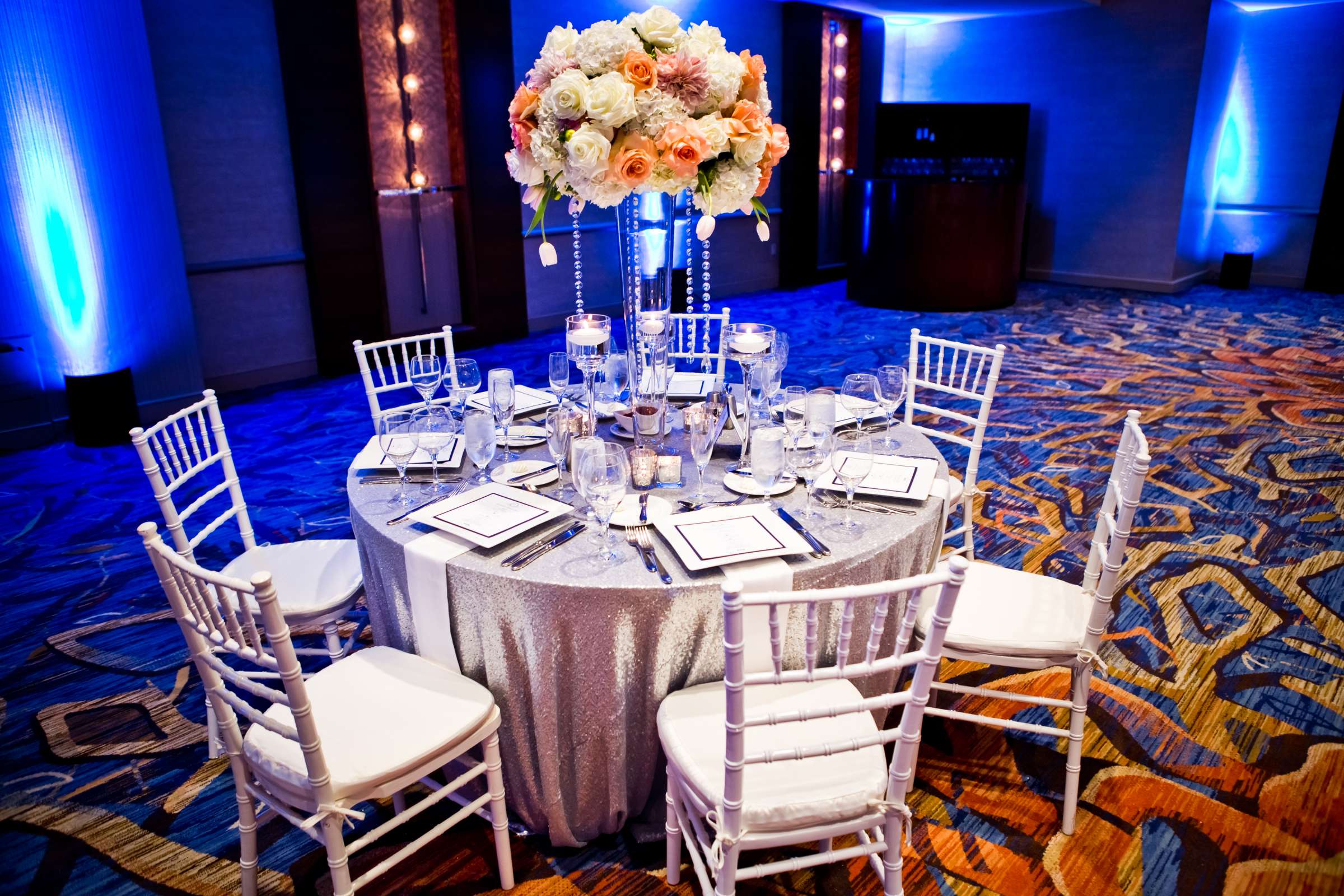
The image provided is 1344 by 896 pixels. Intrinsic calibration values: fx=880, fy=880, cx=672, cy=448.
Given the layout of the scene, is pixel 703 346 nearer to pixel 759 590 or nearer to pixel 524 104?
pixel 524 104

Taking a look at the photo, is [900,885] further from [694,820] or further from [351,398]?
[351,398]

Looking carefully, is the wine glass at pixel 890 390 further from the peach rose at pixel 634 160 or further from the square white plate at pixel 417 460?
the square white plate at pixel 417 460

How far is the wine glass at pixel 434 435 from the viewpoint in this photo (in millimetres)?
2068

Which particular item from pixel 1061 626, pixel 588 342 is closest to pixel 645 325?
pixel 588 342

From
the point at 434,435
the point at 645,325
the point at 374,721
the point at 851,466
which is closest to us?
the point at 374,721

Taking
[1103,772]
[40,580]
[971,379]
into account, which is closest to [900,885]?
[1103,772]

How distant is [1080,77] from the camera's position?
9.27 meters

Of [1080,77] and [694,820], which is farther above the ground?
[1080,77]

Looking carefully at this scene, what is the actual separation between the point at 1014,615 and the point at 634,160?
1.36 meters

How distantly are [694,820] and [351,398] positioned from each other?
4462 mm

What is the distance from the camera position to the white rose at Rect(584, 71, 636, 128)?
1.86 meters

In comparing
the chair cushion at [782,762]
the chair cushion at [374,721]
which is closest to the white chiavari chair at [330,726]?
the chair cushion at [374,721]

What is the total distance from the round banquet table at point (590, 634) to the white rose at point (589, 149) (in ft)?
2.42

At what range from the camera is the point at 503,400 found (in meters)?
2.32
